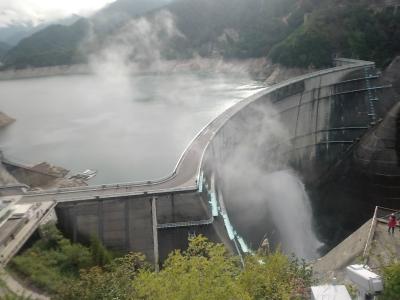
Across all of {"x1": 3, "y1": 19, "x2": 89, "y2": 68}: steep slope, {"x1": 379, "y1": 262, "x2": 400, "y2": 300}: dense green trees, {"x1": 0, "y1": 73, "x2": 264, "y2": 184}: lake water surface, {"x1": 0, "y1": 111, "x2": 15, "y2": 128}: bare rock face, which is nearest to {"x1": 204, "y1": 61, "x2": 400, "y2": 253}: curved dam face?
{"x1": 0, "y1": 73, "x2": 264, "y2": 184}: lake water surface

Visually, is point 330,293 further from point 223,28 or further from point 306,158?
point 223,28

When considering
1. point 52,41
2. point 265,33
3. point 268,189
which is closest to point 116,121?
point 268,189

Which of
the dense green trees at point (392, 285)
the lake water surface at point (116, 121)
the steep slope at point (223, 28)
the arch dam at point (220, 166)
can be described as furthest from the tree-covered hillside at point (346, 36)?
the dense green trees at point (392, 285)

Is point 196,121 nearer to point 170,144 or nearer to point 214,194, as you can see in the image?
point 170,144

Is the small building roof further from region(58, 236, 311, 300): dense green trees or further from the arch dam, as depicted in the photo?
the arch dam

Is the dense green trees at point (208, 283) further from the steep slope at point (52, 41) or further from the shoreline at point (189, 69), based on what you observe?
the steep slope at point (52, 41)
